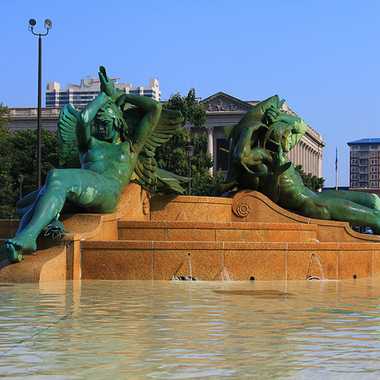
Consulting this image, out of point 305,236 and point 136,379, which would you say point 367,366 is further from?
point 305,236

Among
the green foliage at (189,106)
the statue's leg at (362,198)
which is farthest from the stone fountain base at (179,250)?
the green foliage at (189,106)

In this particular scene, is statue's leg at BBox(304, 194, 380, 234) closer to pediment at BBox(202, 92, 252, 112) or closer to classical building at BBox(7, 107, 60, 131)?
classical building at BBox(7, 107, 60, 131)

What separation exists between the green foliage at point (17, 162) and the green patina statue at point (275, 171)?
110 ft

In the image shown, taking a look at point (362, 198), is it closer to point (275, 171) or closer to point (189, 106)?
point (275, 171)

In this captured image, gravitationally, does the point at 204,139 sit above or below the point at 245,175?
above

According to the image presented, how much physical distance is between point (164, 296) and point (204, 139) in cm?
3503

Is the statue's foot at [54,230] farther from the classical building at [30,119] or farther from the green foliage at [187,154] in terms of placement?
the classical building at [30,119]

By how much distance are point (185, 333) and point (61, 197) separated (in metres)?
6.00

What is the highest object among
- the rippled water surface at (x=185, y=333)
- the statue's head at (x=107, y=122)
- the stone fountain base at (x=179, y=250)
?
the statue's head at (x=107, y=122)

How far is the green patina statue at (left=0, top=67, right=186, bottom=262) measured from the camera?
13.2m

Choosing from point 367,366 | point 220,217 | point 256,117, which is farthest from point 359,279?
point 367,366

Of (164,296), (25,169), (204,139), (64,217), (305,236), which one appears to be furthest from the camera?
(25,169)

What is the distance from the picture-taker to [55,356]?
6316mm

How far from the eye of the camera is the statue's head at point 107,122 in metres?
15.2
